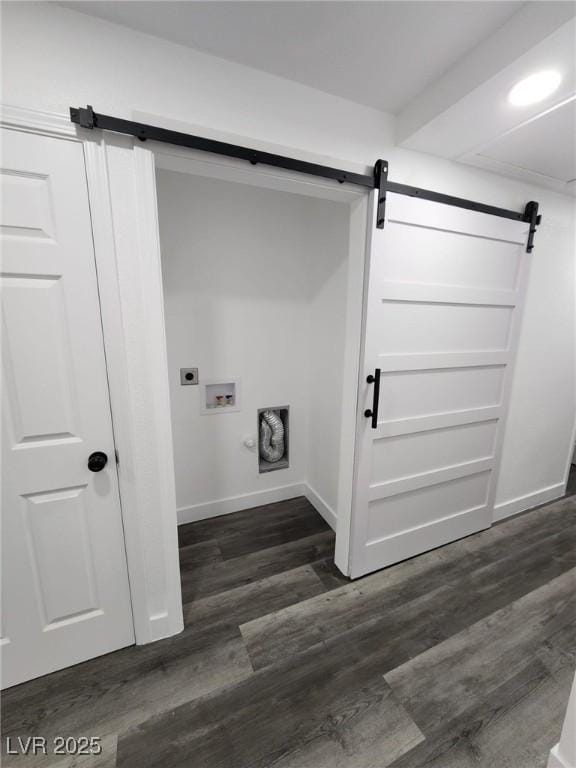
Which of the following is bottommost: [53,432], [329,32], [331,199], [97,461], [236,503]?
[236,503]

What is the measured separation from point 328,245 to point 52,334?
1.67 meters

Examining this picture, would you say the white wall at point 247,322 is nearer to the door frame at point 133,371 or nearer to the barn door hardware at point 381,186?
the barn door hardware at point 381,186

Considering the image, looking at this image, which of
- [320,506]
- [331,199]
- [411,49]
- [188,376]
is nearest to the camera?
[411,49]

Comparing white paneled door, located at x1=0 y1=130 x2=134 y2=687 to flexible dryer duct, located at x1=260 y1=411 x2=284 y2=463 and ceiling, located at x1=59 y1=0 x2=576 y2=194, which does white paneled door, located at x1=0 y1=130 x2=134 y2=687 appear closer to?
ceiling, located at x1=59 y1=0 x2=576 y2=194

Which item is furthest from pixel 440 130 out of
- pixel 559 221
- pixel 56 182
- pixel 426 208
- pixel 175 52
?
pixel 56 182

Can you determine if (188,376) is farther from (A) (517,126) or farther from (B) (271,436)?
(A) (517,126)

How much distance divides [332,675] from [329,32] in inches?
98.4

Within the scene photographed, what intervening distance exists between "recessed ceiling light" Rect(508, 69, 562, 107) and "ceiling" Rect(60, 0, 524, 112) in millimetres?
209

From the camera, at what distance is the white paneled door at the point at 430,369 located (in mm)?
1569

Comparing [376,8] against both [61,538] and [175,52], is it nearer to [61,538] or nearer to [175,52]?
[175,52]

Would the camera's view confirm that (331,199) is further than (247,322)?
No

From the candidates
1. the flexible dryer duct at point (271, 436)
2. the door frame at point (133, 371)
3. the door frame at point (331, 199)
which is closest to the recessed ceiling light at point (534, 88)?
the door frame at point (331, 199)

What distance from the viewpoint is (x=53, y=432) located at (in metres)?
1.15

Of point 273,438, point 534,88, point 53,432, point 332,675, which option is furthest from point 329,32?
point 332,675
